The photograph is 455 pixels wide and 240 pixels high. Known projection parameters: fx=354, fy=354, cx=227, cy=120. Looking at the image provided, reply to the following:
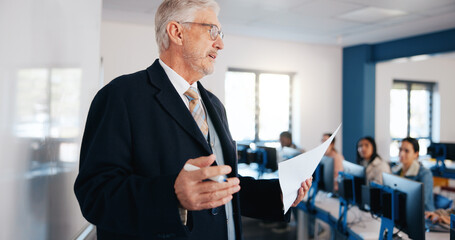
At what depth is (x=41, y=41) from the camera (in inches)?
42.3

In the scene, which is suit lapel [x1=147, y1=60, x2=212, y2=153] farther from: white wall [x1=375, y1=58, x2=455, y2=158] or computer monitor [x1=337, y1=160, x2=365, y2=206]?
white wall [x1=375, y1=58, x2=455, y2=158]

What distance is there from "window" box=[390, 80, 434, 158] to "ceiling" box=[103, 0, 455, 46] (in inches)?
91.7

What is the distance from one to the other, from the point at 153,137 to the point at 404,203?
6.36ft

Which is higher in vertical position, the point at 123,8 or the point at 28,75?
the point at 123,8

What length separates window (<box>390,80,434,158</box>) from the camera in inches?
326

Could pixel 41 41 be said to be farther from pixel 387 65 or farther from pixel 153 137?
pixel 387 65

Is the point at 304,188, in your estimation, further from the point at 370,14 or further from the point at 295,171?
the point at 370,14

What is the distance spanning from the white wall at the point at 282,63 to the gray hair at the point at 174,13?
4598 millimetres

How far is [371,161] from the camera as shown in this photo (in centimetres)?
441

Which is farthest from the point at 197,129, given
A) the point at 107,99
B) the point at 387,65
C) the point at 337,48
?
the point at 387,65

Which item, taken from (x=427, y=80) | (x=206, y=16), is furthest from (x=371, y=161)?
(x=427, y=80)

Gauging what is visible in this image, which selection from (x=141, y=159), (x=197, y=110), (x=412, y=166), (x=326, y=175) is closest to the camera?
(x=141, y=159)

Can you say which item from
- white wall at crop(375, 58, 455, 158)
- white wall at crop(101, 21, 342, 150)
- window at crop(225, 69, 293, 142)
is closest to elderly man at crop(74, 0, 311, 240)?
white wall at crop(101, 21, 342, 150)

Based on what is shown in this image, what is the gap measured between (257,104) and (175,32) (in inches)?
225
